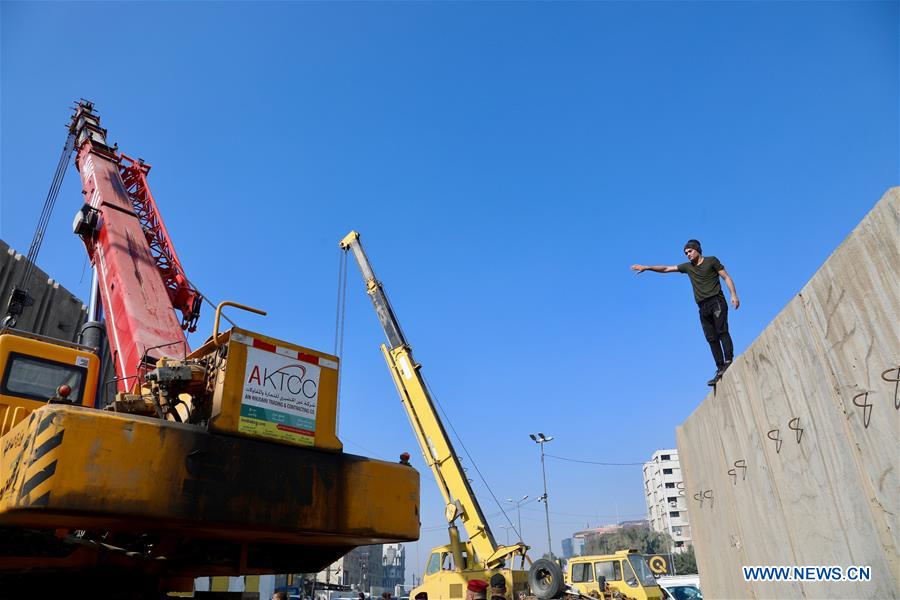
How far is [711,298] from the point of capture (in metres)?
5.11

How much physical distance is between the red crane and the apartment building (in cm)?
8573

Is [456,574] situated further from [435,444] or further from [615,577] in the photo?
[615,577]

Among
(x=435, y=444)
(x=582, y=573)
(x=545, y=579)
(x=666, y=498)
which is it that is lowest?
(x=545, y=579)

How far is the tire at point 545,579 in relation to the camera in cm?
1293

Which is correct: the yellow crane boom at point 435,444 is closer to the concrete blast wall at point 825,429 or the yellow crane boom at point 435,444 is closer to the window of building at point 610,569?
the window of building at point 610,569

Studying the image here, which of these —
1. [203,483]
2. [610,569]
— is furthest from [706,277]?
[610,569]

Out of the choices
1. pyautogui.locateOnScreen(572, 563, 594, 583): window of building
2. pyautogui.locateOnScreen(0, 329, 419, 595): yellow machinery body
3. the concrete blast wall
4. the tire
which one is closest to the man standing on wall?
the concrete blast wall

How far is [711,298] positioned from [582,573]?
14084 mm

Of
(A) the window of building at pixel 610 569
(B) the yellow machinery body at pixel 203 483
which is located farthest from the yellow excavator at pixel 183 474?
(A) the window of building at pixel 610 569

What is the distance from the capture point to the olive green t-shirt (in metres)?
5.11

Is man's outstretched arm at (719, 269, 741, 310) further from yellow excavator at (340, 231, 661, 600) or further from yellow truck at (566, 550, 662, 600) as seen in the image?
yellow truck at (566, 550, 662, 600)

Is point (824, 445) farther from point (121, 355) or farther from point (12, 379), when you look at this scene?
point (121, 355)

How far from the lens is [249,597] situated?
5.48m

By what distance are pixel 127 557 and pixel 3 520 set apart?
130 cm
